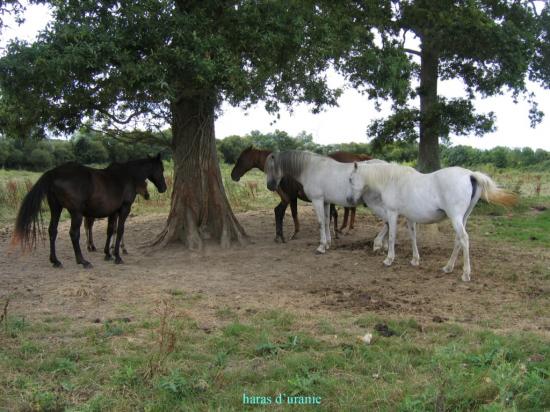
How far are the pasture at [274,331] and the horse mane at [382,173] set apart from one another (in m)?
1.28

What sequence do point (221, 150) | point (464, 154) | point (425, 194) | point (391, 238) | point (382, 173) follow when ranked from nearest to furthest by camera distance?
point (425, 194) < point (391, 238) < point (382, 173) < point (221, 150) < point (464, 154)

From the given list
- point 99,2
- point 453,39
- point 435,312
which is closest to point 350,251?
point 435,312

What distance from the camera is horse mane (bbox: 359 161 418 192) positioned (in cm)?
787

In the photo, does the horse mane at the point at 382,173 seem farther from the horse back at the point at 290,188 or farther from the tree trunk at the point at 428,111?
the tree trunk at the point at 428,111

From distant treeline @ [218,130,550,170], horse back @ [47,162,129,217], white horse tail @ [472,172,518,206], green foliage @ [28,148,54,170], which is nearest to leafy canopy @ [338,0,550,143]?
white horse tail @ [472,172,518,206]

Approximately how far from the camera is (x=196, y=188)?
9.36m

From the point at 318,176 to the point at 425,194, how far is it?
2.24 metres

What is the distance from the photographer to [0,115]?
891 cm

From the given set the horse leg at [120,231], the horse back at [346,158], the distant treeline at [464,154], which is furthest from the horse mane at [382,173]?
the distant treeline at [464,154]

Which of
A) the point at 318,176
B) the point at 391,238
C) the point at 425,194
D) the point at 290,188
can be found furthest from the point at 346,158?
the point at 425,194

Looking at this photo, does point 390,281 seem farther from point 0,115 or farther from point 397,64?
point 0,115

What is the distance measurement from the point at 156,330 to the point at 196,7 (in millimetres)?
4885

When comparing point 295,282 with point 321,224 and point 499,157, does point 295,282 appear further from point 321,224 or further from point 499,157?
point 499,157

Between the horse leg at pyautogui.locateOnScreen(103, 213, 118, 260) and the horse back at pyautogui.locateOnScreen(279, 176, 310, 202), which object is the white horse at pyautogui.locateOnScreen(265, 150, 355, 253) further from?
the horse leg at pyautogui.locateOnScreen(103, 213, 118, 260)
